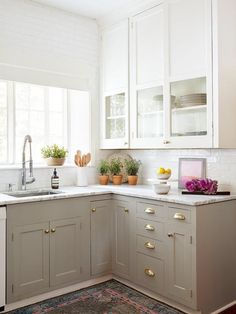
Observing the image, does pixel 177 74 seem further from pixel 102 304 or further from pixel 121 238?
pixel 102 304

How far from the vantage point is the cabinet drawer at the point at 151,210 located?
2.86 meters

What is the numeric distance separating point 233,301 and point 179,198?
1021mm

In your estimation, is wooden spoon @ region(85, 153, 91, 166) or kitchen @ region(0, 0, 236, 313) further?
wooden spoon @ region(85, 153, 91, 166)

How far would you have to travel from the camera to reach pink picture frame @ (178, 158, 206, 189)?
3.25 meters

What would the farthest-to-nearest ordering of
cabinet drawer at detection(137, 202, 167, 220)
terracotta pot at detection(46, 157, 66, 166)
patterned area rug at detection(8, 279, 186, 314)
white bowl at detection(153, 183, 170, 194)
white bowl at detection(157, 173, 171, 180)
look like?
terracotta pot at detection(46, 157, 66, 166), white bowl at detection(157, 173, 171, 180), white bowl at detection(153, 183, 170, 194), cabinet drawer at detection(137, 202, 167, 220), patterned area rug at detection(8, 279, 186, 314)

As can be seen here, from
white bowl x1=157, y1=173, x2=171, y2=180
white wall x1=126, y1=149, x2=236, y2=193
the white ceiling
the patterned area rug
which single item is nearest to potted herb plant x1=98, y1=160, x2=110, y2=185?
white wall x1=126, y1=149, x2=236, y2=193

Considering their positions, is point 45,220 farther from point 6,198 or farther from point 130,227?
point 130,227

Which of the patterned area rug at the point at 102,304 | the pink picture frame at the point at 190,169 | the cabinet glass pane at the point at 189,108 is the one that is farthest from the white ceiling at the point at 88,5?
the patterned area rug at the point at 102,304

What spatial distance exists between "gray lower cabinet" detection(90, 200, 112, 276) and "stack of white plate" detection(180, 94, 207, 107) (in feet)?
3.91

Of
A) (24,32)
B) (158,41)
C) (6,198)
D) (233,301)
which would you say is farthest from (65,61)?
(233,301)

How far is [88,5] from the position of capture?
3648 millimetres

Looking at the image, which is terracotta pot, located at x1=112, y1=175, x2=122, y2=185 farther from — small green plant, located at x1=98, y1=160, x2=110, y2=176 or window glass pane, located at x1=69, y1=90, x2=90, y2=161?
window glass pane, located at x1=69, y1=90, x2=90, y2=161

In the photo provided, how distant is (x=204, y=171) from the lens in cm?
324

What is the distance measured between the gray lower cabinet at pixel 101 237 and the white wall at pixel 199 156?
0.72 m
